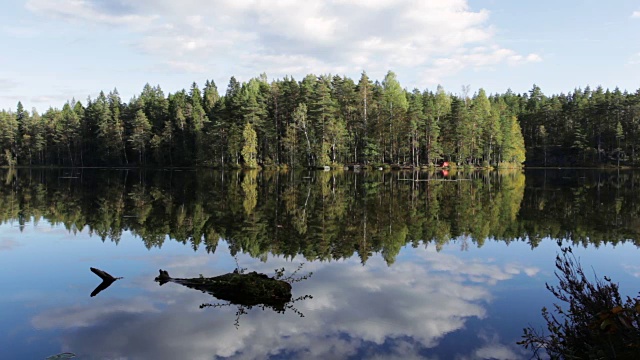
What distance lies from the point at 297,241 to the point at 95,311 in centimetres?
826

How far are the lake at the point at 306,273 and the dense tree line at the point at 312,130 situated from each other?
56.5 meters

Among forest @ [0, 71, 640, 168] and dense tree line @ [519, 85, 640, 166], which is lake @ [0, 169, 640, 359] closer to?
forest @ [0, 71, 640, 168]

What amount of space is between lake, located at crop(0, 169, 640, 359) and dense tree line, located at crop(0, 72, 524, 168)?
2226 inches

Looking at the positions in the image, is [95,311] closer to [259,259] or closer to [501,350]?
[259,259]

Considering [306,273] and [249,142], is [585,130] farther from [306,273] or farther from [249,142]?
[306,273]

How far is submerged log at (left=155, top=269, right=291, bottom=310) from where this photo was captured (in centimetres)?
1048

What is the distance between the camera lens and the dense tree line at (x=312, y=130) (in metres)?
Result: 82.4

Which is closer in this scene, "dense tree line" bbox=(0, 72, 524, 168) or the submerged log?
the submerged log

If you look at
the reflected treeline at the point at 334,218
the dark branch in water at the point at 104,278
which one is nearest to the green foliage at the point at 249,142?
the reflected treeline at the point at 334,218

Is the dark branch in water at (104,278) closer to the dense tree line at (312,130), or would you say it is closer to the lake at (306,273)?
the lake at (306,273)

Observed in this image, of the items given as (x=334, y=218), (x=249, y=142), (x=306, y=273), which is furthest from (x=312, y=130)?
(x=306, y=273)

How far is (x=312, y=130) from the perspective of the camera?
269 feet

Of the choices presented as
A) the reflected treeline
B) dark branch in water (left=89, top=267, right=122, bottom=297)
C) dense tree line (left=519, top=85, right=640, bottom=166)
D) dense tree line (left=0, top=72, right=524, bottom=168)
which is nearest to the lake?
the reflected treeline

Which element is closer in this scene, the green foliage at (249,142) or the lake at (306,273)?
the lake at (306,273)
